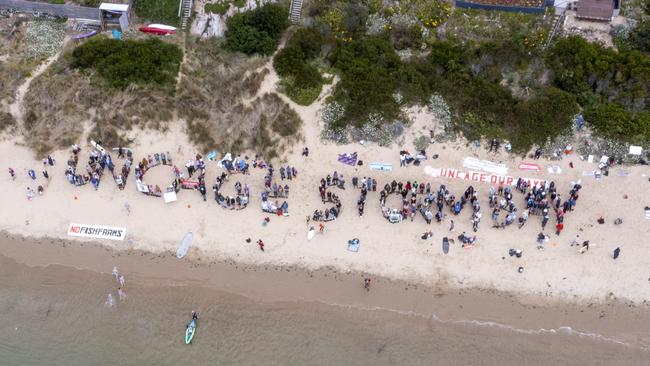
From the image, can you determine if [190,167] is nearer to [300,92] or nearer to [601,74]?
[300,92]

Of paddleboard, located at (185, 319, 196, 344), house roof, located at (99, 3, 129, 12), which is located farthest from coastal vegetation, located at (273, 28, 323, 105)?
paddleboard, located at (185, 319, 196, 344)

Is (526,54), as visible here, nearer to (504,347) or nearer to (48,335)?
(504,347)

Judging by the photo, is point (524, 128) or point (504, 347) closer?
point (504, 347)

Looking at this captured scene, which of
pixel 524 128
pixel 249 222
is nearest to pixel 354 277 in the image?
pixel 249 222

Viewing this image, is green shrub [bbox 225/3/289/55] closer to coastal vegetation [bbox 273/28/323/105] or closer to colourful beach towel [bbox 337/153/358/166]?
coastal vegetation [bbox 273/28/323/105]

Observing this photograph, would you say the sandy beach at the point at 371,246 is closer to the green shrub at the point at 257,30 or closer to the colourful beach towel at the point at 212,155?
the colourful beach towel at the point at 212,155

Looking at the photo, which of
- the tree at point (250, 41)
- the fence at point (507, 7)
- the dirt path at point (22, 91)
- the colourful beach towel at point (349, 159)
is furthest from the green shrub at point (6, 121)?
the fence at point (507, 7)
